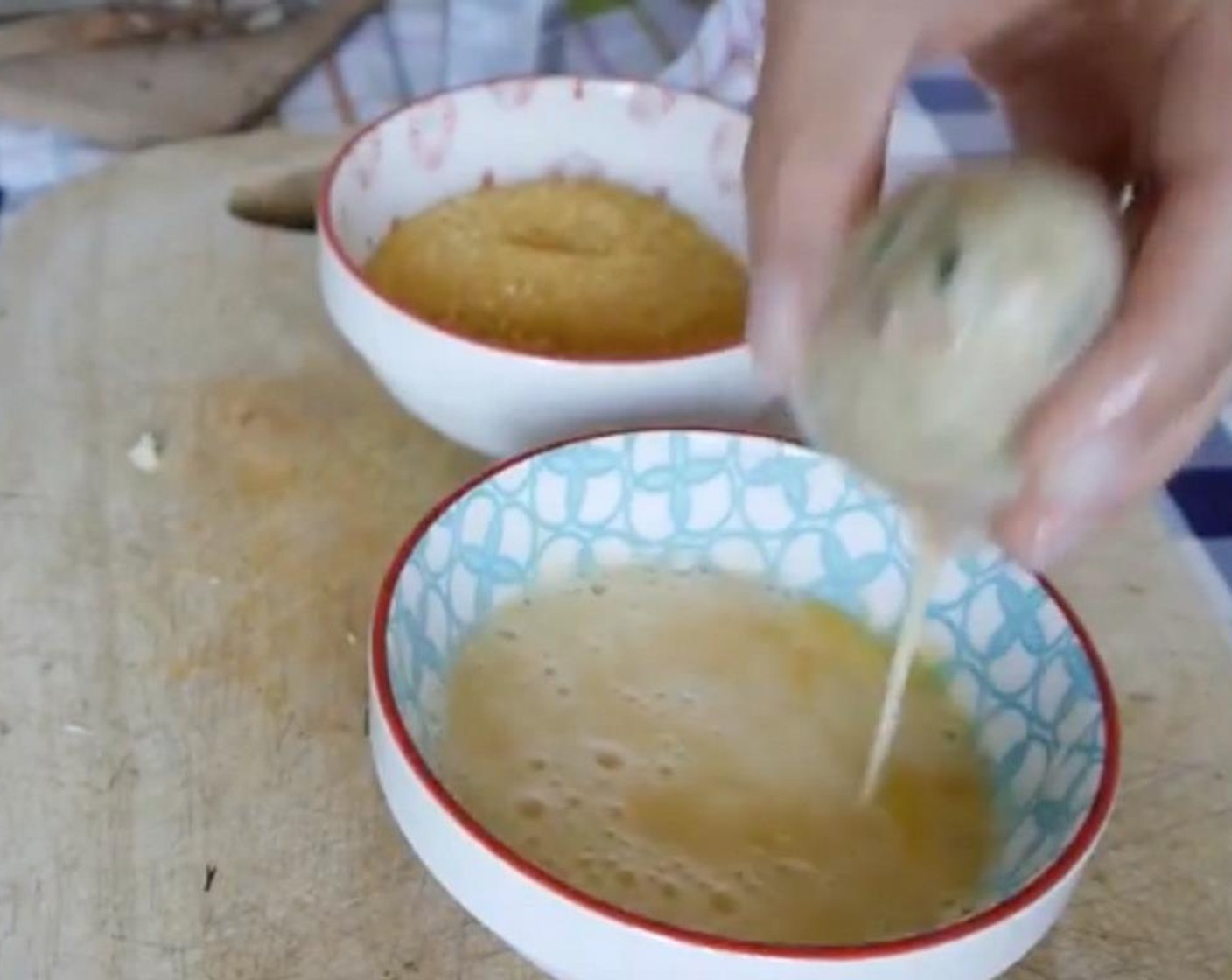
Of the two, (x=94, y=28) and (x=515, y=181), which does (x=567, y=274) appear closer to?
(x=515, y=181)

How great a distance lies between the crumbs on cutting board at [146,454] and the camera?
0.63 meters

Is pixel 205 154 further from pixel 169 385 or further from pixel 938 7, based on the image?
pixel 938 7

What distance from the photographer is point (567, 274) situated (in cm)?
65

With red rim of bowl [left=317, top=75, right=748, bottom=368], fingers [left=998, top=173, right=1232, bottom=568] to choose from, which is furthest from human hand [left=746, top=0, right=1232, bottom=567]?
red rim of bowl [left=317, top=75, right=748, bottom=368]

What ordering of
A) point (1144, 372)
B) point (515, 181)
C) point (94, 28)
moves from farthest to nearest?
point (94, 28), point (515, 181), point (1144, 372)

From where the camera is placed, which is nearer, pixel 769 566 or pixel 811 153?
pixel 811 153

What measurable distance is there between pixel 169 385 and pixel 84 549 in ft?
0.28

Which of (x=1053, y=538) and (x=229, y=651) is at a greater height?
(x=1053, y=538)

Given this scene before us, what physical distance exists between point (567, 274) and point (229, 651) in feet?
0.55

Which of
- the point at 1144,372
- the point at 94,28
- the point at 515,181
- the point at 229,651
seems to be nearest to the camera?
the point at 1144,372

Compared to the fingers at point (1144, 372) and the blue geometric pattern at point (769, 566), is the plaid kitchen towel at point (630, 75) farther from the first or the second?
the fingers at point (1144, 372)

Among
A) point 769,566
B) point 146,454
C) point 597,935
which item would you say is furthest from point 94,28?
point 597,935

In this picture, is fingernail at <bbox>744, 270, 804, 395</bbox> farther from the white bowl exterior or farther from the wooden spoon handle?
the wooden spoon handle

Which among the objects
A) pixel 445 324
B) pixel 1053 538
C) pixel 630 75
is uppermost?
pixel 1053 538
